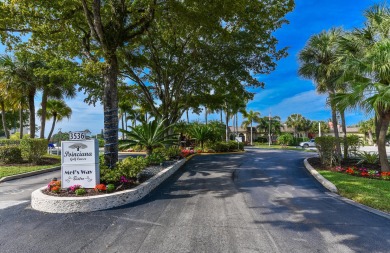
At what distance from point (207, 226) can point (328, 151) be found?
9.09 meters

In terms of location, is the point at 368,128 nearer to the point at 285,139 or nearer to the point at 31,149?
the point at 285,139

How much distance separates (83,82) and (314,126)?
68.3 meters

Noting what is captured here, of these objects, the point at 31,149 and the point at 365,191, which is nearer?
the point at 365,191

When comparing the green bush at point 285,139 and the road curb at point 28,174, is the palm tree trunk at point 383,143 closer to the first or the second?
the road curb at point 28,174

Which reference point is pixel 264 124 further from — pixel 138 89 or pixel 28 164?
pixel 28 164

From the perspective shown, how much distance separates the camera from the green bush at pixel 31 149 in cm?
1227

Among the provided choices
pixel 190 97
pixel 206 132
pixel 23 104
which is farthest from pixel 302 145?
pixel 23 104

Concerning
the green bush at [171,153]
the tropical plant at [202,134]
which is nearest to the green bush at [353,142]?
the green bush at [171,153]

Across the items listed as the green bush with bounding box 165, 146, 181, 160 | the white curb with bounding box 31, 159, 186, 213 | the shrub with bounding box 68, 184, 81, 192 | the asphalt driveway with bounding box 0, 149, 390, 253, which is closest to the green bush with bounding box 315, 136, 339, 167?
the asphalt driveway with bounding box 0, 149, 390, 253

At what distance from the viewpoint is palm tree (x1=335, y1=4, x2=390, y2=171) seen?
852cm

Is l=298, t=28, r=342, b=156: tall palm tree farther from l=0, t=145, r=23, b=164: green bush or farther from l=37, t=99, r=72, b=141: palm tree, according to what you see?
l=37, t=99, r=72, b=141: palm tree

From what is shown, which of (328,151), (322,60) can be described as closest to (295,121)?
(322,60)

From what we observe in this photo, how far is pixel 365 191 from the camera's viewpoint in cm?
643

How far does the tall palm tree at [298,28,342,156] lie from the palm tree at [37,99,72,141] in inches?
957
